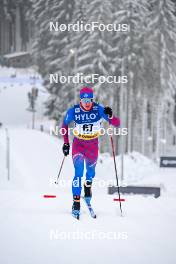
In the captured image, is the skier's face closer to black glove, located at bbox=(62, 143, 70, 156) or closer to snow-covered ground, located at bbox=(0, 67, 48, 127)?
black glove, located at bbox=(62, 143, 70, 156)

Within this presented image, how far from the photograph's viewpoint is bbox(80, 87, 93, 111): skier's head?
216 inches

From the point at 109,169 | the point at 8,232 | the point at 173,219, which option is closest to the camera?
the point at 8,232

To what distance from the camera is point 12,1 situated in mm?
25344

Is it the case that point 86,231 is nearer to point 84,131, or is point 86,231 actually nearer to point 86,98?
point 84,131

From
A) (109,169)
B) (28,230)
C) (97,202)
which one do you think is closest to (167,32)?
(109,169)

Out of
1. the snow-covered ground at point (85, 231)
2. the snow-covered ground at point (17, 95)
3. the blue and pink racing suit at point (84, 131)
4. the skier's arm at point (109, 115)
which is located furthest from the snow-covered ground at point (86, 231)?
the snow-covered ground at point (17, 95)

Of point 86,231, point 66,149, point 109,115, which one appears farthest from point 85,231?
point 109,115

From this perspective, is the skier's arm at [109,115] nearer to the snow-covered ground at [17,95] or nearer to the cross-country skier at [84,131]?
the cross-country skier at [84,131]

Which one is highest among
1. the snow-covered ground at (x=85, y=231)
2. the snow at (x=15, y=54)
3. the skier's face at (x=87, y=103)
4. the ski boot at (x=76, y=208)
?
the snow at (x=15, y=54)

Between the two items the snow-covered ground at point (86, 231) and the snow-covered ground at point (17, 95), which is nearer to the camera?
the snow-covered ground at point (86, 231)

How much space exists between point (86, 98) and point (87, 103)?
3.5 inches

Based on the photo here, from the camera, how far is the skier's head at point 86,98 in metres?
5.49

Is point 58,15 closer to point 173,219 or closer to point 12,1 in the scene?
point 12,1

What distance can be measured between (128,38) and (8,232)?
1921 cm
